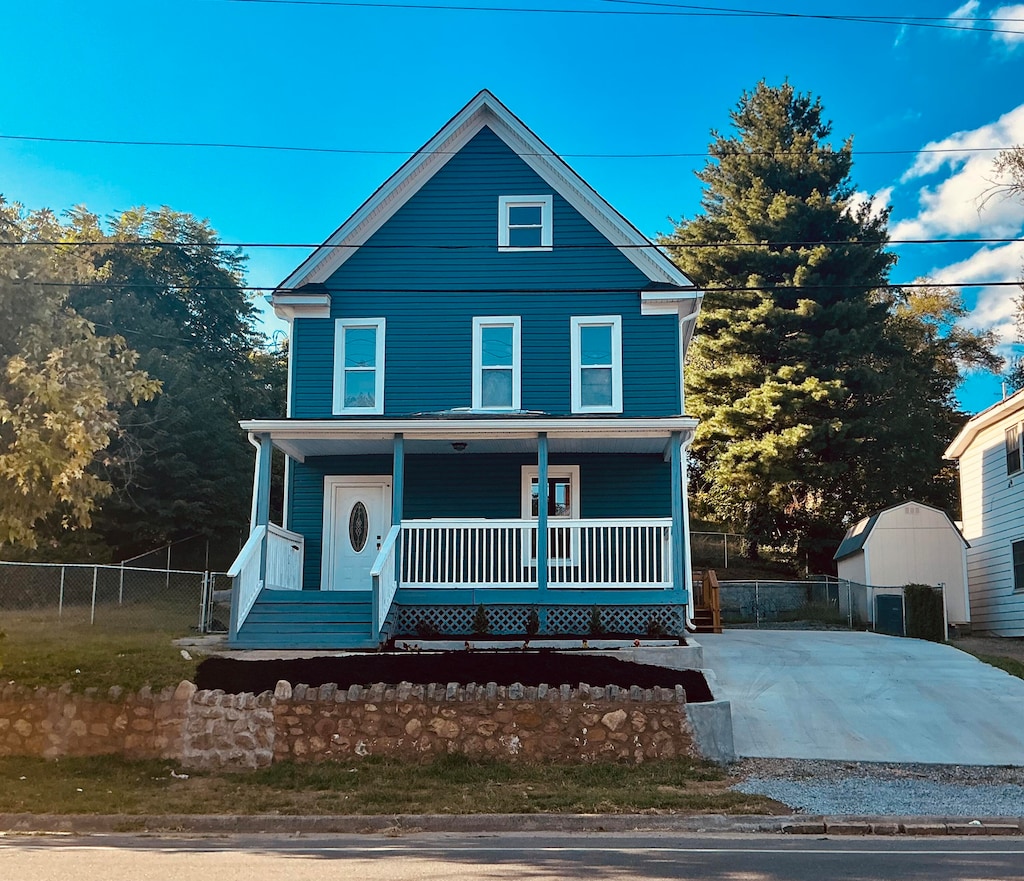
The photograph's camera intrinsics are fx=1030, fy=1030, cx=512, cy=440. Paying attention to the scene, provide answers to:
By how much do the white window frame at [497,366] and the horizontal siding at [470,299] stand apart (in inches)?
4.5

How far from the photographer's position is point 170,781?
11.1 m

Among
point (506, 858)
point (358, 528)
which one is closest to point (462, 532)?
point (358, 528)

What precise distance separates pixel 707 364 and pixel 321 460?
20.0 metres

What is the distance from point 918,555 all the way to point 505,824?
748 inches

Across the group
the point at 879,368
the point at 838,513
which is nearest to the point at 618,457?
the point at 838,513

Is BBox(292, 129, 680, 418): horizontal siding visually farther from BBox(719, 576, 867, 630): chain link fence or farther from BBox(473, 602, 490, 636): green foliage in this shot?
BBox(719, 576, 867, 630): chain link fence

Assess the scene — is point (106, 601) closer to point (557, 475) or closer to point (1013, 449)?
point (557, 475)

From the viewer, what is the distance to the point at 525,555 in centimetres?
1767

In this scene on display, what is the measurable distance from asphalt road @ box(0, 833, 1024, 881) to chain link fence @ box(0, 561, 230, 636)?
10.1m

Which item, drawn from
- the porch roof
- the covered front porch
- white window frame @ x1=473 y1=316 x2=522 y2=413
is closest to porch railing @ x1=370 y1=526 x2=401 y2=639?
the covered front porch

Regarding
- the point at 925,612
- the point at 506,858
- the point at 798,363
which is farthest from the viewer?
the point at 798,363

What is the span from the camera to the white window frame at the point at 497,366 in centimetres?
1994

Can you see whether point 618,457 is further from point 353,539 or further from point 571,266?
point 353,539

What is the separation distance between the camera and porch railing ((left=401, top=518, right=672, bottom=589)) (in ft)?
56.8
